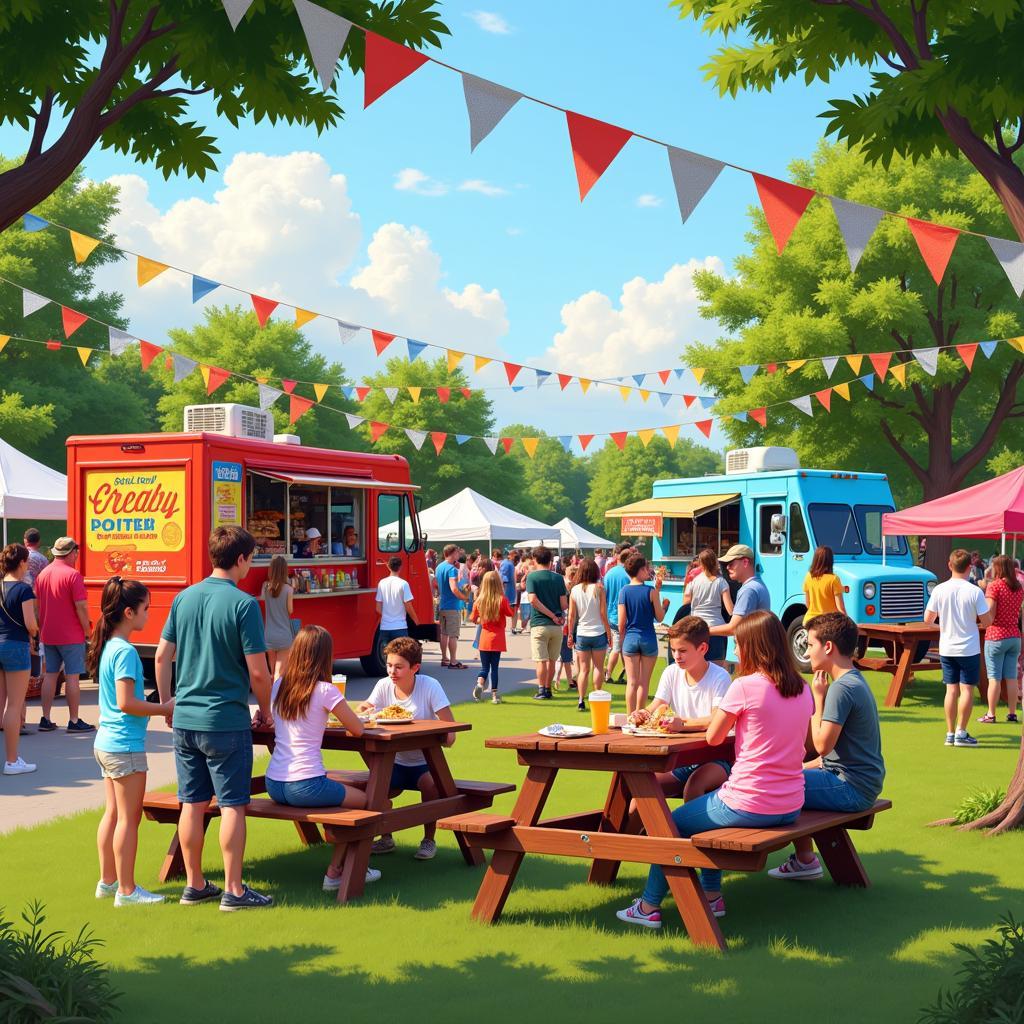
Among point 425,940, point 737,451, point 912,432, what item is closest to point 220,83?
point 425,940

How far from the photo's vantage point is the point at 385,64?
214 inches

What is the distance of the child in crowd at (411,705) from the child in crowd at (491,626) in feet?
22.7

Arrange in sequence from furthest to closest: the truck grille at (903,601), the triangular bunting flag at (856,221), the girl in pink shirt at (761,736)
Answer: the truck grille at (903,601)
the triangular bunting flag at (856,221)
the girl in pink shirt at (761,736)

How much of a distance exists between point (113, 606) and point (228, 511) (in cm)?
774

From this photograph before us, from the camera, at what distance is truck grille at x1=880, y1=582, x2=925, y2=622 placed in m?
16.4

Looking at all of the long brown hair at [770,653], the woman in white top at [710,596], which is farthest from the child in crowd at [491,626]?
the long brown hair at [770,653]

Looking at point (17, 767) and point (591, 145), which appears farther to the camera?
point (17, 767)

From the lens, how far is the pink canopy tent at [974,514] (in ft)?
49.4

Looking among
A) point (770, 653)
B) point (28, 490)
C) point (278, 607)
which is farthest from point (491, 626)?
point (770, 653)

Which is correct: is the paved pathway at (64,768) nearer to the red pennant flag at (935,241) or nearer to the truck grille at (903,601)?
the truck grille at (903,601)

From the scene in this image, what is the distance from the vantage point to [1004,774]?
30.5 feet

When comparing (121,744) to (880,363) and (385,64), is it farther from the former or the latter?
(880,363)

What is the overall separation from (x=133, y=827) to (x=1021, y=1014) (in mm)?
4031

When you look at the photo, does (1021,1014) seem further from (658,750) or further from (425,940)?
(425,940)
